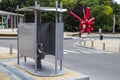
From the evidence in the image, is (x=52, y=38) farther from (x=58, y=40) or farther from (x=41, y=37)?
(x=58, y=40)

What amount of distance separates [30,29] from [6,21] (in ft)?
141

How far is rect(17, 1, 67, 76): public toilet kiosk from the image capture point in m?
10.2

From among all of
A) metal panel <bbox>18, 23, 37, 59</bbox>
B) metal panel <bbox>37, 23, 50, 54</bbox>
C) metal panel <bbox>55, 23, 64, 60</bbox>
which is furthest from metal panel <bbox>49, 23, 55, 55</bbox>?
metal panel <bbox>18, 23, 37, 59</bbox>

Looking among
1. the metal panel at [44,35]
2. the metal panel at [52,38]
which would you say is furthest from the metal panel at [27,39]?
the metal panel at [52,38]

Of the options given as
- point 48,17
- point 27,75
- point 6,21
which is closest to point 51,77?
point 27,75

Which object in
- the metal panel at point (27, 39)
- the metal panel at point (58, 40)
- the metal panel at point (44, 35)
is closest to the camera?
the metal panel at point (58, 40)

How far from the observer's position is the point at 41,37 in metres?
11.0

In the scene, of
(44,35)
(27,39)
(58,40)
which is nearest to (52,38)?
(44,35)

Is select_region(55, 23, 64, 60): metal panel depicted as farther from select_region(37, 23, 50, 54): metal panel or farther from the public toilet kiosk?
select_region(37, 23, 50, 54): metal panel

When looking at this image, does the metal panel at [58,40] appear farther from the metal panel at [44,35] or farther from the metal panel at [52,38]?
the metal panel at [44,35]

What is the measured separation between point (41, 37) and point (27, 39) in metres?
0.65

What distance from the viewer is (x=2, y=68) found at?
39.3 ft

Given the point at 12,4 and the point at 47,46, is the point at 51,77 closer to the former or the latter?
the point at 47,46

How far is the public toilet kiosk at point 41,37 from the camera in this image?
1020 centimetres
